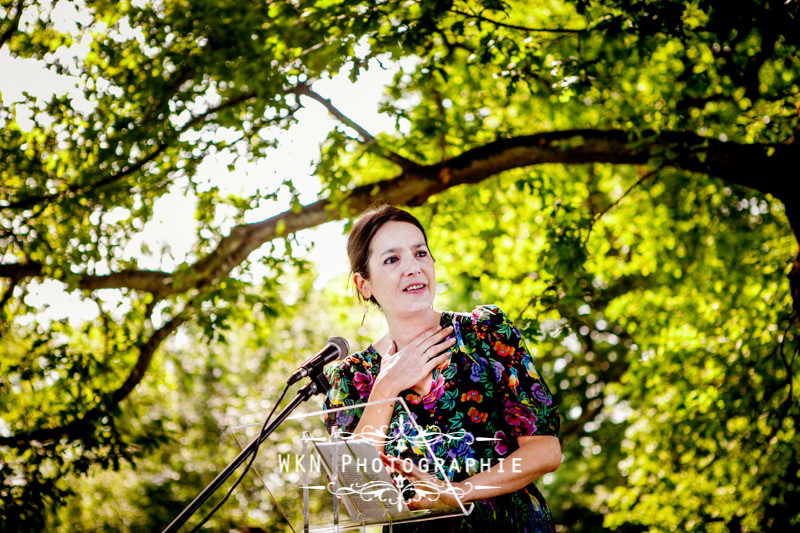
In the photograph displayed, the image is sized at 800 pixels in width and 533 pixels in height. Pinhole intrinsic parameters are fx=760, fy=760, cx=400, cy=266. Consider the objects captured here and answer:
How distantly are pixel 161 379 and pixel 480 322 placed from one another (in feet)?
21.4

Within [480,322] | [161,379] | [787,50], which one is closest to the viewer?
[480,322]

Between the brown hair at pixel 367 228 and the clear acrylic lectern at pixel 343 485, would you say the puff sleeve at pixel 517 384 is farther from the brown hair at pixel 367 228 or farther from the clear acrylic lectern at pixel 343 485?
the brown hair at pixel 367 228

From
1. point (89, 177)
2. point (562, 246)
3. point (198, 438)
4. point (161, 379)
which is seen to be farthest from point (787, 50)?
point (198, 438)

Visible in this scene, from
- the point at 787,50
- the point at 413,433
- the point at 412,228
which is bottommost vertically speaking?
the point at 413,433

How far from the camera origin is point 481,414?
2.49 m

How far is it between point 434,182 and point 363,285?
8.61 ft

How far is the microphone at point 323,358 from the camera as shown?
2.36 m

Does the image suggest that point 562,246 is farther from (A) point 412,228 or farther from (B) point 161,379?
(B) point 161,379

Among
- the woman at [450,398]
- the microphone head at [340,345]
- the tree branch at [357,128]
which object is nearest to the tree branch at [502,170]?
the tree branch at [357,128]

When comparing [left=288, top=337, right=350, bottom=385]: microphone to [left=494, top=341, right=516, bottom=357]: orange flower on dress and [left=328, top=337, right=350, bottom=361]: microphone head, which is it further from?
[left=494, top=341, right=516, bottom=357]: orange flower on dress

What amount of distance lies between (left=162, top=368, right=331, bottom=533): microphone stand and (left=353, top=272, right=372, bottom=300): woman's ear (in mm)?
580

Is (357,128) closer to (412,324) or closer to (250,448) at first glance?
(412,324)

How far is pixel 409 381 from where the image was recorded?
241 cm

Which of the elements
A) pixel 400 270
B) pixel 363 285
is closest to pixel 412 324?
pixel 400 270
